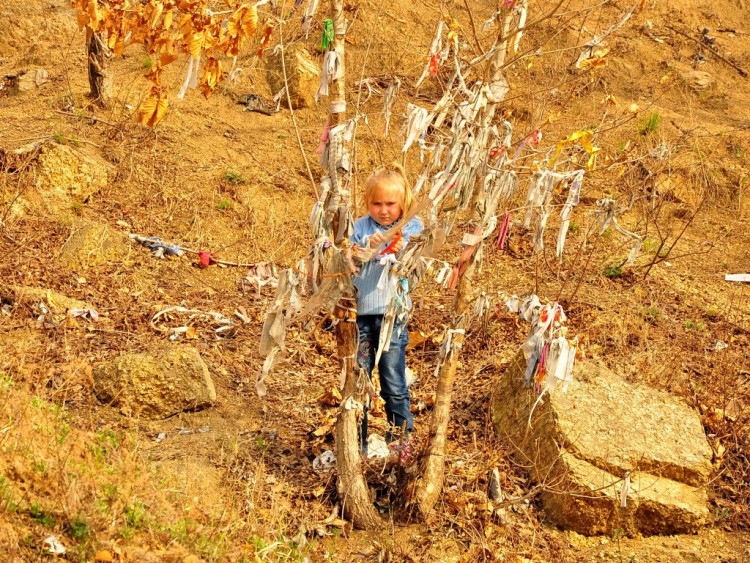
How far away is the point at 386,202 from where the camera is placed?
3750mm

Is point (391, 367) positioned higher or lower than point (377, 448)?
higher

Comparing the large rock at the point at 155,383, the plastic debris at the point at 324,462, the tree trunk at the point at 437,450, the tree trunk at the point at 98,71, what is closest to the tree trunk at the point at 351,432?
the tree trunk at the point at 437,450

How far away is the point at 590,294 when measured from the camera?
6422 millimetres

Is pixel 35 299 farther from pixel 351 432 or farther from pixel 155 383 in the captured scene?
pixel 351 432

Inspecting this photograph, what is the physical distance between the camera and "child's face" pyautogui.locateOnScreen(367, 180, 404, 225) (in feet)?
12.2

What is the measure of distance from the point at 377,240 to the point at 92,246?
153 inches

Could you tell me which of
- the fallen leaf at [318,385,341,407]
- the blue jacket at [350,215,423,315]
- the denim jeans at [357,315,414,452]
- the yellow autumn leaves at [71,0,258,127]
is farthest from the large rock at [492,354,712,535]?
the yellow autumn leaves at [71,0,258,127]

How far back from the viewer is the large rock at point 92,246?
6438mm

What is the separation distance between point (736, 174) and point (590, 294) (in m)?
2.80

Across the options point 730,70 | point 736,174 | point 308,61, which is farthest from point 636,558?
point 730,70

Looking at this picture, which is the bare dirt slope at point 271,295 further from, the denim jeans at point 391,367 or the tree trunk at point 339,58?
the tree trunk at point 339,58

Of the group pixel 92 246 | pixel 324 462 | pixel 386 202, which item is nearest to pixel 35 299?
pixel 92 246

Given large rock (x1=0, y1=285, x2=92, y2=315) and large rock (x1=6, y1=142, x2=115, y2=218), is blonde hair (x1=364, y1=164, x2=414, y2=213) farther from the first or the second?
large rock (x1=6, y1=142, x2=115, y2=218)

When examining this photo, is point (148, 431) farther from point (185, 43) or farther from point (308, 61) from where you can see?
point (308, 61)
